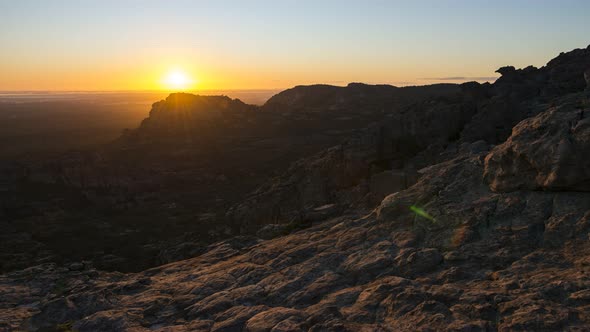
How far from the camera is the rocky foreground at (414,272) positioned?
978cm

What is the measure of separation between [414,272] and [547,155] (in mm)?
5167

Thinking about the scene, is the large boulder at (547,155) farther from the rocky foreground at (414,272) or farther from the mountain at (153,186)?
the mountain at (153,186)

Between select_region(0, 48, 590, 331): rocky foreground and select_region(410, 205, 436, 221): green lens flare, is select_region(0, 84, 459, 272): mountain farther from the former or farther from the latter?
select_region(410, 205, 436, 221): green lens flare

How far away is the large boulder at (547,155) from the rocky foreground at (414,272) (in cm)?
3

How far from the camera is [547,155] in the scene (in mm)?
12523

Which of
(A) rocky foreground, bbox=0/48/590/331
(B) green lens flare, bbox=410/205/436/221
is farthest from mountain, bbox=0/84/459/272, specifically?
(B) green lens flare, bbox=410/205/436/221

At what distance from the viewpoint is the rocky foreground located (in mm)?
9780

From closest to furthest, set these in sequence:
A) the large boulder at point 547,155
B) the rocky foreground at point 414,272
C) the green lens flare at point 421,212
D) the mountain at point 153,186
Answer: the rocky foreground at point 414,272
the large boulder at point 547,155
the green lens flare at point 421,212
the mountain at point 153,186

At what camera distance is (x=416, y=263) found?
12.2m

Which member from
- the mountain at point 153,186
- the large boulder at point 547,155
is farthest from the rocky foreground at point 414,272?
the mountain at point 153,186

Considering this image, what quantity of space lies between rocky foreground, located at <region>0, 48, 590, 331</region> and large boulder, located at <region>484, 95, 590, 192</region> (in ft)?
0.11

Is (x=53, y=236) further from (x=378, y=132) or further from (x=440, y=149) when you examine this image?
(x=440, y=149)

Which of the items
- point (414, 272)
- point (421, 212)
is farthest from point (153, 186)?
point (414, 272)

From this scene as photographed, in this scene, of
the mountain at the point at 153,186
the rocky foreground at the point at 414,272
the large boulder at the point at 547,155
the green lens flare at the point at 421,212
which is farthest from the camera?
the mountain at the point at 153,186
